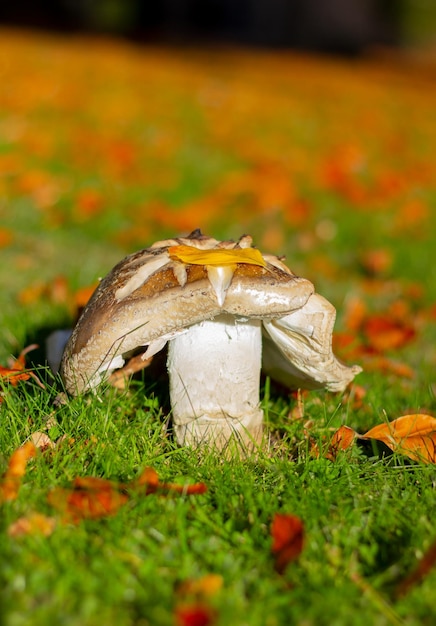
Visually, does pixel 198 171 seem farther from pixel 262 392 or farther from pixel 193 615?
pixel 193 615

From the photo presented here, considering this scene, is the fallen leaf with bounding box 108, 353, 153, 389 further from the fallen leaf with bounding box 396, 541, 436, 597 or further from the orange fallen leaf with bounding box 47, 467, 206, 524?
the fallen leaf with bounding box 396, 541, 436, 597

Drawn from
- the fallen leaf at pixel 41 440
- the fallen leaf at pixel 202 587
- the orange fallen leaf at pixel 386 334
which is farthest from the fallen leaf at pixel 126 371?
the orange fallen leaf at pixel 386 334

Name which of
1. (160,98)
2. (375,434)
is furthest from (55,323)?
(160,98)

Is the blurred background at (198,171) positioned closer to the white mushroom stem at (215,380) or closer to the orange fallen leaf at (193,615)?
→ the white mushroom stem at (215,380)

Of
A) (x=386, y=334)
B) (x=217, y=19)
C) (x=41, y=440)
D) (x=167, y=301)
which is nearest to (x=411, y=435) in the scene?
(x=167, y=301)

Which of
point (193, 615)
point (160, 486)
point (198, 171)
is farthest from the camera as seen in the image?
point (198, 171)

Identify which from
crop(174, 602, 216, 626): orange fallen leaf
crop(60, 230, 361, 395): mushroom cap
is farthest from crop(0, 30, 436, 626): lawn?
crop(60, 230, 361, 395): mushroom cap

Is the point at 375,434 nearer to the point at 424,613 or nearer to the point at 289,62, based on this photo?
the point at 424,613
